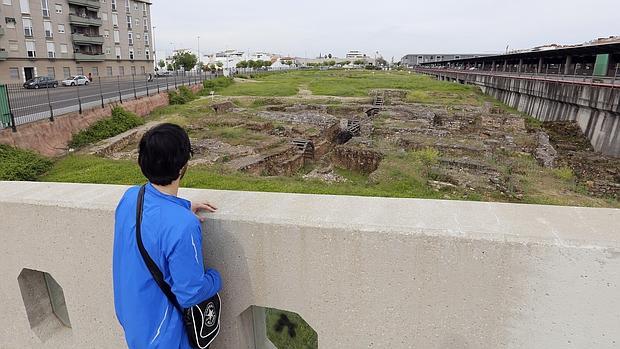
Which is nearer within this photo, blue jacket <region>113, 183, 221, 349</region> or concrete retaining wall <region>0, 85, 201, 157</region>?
blue jacket <region>113, 183, 221, 349</region>

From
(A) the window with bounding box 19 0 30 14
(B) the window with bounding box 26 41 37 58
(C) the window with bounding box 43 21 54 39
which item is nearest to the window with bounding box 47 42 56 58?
(C) the window with bounding box 43 21 54 39

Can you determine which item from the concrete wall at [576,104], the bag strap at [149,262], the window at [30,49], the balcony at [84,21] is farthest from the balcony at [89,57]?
the bag strap at [149,262]

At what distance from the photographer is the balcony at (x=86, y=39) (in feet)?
151

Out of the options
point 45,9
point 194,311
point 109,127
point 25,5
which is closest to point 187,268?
point 194,311

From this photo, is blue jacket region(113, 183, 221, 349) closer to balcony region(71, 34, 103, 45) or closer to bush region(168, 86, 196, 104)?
bush region(168, 86, 196, 104)

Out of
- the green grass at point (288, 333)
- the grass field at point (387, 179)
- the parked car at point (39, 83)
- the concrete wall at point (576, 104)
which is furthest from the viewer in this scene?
the parked car at point (39, 83)

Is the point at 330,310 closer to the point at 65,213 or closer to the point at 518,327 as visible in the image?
the point at 518,327

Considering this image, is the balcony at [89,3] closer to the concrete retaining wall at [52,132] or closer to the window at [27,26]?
the window at [27,26]

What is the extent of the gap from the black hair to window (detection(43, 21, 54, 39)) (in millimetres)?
51471

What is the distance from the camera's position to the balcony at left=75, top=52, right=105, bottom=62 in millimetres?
46500

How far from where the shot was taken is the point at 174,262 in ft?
5.02

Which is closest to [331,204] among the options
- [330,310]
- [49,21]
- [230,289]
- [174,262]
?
[330,310]

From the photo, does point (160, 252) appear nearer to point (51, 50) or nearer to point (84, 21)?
point (51, 50)

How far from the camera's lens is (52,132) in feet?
49.7
